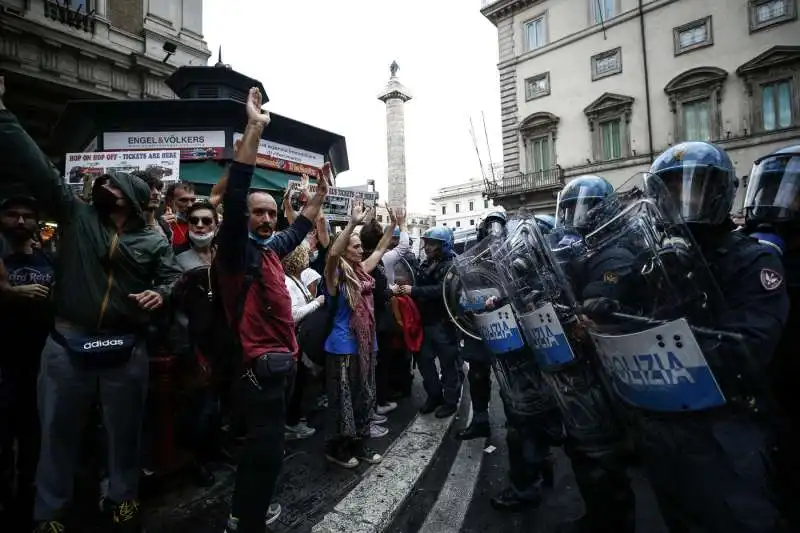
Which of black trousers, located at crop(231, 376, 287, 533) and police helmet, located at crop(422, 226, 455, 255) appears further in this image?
police helmet, located at crop(422, 226, 455, 255)

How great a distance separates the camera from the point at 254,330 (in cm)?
222

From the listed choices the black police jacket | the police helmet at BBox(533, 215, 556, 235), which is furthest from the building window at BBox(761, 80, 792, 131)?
the black police jacket

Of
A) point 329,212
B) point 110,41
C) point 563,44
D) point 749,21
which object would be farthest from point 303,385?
point 563,44

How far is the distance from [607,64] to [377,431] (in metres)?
22.2

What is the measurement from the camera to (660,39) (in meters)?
18.8

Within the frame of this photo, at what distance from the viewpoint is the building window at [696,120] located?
17.8 m

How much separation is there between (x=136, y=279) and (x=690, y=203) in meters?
2.73

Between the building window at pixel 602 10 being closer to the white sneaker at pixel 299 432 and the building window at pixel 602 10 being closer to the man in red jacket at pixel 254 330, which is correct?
the white sneaker at pixel 299 432

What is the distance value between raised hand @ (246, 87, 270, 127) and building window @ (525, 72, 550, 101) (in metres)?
23.0

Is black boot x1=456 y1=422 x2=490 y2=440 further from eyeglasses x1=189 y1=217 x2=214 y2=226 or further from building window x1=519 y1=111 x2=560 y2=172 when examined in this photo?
building window x1=519 y1=111 x2=560 y2=172

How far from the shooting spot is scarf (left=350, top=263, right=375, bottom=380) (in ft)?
11.2

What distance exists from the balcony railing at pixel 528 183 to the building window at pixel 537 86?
403 cm

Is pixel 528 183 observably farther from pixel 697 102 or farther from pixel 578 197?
pixel 578 197

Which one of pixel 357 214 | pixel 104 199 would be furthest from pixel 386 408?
pixel 104 199
